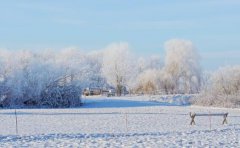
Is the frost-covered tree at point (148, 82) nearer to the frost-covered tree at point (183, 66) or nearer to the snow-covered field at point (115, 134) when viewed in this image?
the frost-covered tree at point (183, 66)

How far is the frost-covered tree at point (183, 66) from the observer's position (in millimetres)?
103144

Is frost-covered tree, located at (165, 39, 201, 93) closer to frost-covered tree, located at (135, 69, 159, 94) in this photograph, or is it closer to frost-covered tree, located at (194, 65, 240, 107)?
frost-covered tree, located at (135, 69, 159, 94)

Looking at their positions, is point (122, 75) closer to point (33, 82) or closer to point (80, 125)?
point (33, 82)

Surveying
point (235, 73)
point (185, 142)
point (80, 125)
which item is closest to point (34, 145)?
point (185, 142)

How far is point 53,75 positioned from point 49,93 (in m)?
3.36

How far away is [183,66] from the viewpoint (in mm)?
105562

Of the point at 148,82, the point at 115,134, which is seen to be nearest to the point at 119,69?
the point at 148,82

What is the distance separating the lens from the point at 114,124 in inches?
1278

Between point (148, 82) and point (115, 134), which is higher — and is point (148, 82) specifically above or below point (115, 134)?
above

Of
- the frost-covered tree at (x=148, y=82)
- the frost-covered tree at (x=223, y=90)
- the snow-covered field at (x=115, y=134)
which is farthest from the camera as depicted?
the frost-covered tree at (x=148, y=82)

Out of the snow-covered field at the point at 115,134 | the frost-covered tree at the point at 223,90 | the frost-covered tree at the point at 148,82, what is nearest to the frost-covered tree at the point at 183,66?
the frost-covered tree at the point at 148,82

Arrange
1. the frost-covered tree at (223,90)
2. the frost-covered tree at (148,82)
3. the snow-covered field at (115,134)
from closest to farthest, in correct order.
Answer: the snow-covered field at (115,134)
the frost-covered tree at (223,90)
the frost-covered tree at (148,82)

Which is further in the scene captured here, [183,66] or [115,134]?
[183,66]

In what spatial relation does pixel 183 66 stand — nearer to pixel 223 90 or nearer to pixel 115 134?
pixel 223 90
